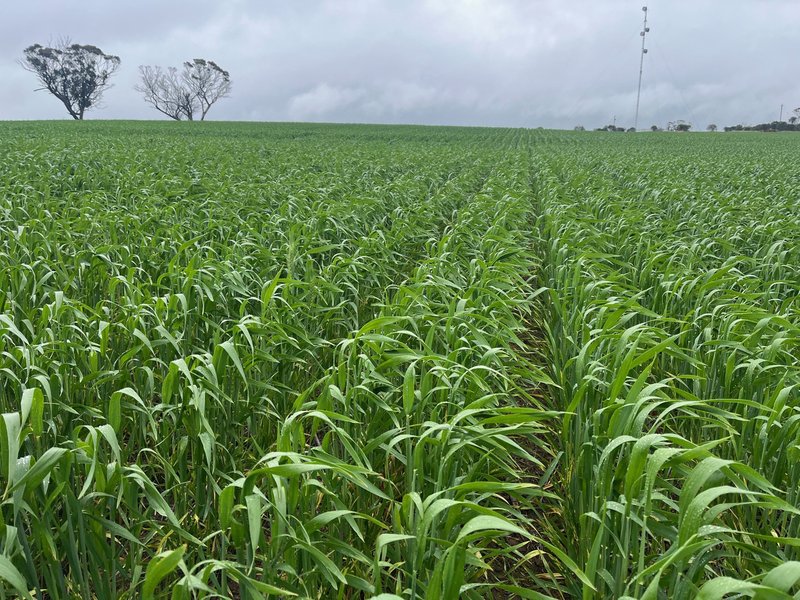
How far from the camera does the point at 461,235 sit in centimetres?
524

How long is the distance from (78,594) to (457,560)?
4.41ft

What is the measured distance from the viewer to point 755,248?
17.4 feet

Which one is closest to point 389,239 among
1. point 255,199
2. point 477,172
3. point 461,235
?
point 461,235

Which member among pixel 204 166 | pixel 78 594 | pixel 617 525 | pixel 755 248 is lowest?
pixel 78 594

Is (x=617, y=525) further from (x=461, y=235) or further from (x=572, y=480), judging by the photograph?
(x=461, y=235)

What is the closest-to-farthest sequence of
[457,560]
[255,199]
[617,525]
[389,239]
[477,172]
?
[457,560] < [617,525] < [389,239] < [255,199] < [477,172]

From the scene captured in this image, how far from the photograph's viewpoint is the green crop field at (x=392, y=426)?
147 centimetres

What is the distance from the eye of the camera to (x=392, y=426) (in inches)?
90.5

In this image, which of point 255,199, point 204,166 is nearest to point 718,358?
point 255,199

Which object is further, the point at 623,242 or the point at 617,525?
the point at 623,242

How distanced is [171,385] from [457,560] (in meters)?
1.27

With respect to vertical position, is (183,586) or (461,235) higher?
(461,235)

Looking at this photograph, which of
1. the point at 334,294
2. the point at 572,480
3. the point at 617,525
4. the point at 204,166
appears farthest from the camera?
the point at 204,166

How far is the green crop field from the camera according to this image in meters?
1.47
